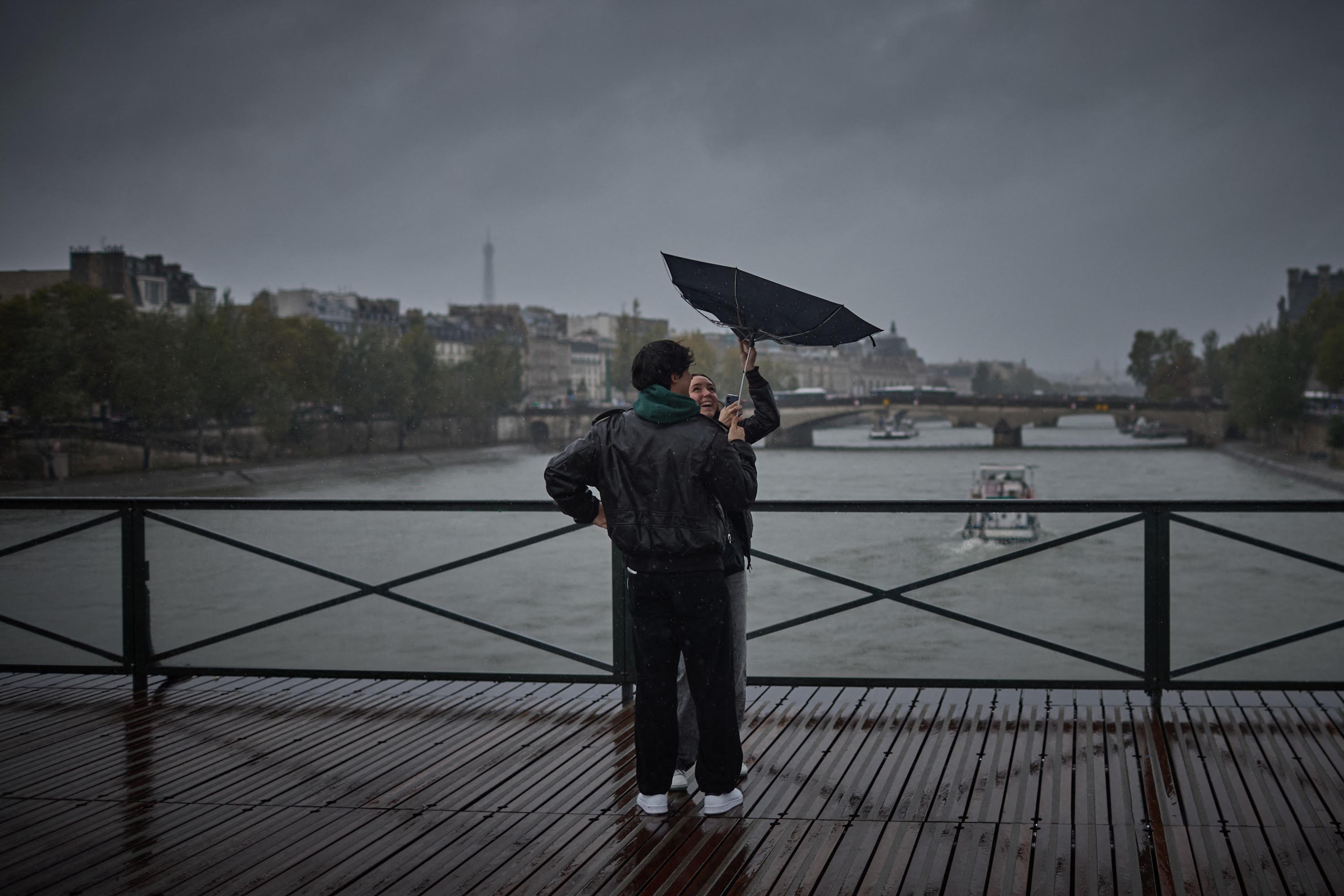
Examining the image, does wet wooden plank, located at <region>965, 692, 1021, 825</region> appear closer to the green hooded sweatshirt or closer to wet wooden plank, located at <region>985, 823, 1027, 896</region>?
wet wooden plank, located at <region>985, 823, 1027, 896</region>

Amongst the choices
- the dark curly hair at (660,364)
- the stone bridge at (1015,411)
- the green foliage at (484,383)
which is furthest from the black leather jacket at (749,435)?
the green foliage at (484,383)

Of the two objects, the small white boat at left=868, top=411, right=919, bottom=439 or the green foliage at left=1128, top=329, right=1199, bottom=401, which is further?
the green foliage at left=1128, top=329, right=1199, bottom=401

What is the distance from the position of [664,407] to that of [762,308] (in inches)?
18.8

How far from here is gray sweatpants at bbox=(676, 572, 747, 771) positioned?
3805 millimetres

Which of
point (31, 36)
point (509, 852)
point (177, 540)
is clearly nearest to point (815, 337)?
point (509, 852)

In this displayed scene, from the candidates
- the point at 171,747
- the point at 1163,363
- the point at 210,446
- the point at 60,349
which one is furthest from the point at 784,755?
the point at 1163,363

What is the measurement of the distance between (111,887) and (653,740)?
5.27 feet

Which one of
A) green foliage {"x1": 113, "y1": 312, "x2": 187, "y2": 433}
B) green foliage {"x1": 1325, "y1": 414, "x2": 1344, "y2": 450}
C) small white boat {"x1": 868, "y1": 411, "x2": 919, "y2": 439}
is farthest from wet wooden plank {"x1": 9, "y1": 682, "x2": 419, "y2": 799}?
small white boat {"x1": 868, "y1": 411, "x2": 919, "y2": 439}

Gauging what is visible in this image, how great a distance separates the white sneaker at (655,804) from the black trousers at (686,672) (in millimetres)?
17

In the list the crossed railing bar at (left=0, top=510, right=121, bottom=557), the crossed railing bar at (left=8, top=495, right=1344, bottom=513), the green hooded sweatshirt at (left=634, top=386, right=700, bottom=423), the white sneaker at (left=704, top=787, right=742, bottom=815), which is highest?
the green hooded sweatshirt at (left=634, top=386, right=700, bottom=423)

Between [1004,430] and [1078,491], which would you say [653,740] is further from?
[1004,430]

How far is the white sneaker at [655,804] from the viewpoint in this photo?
12.5ft

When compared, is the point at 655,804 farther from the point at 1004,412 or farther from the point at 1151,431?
the point at 1151,431

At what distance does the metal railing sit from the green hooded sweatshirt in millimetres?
1132
